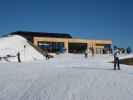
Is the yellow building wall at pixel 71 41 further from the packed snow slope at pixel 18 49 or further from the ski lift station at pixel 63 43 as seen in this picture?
the packed snow slope at pixel 18 49

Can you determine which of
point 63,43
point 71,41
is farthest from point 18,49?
point 71,41

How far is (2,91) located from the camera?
12672mm

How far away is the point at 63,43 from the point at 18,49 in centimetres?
3593

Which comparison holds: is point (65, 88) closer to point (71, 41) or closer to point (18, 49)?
point (18, 49)

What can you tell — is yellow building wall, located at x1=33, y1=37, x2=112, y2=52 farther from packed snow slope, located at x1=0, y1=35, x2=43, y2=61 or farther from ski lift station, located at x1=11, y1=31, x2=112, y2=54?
packed snow slope, located at x1=0, y1=35, x2=43, y2=61

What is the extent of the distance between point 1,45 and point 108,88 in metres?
35.6

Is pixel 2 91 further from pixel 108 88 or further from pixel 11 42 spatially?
pixel 11 42

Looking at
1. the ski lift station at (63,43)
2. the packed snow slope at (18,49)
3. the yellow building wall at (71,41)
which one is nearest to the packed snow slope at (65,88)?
the packed snow slope at (18,49)

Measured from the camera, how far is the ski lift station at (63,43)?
3063 inches

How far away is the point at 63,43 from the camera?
266ft

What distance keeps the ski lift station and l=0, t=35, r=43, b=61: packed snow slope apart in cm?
2566

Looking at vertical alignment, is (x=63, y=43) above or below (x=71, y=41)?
below

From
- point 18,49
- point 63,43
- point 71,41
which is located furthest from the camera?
point 71,41

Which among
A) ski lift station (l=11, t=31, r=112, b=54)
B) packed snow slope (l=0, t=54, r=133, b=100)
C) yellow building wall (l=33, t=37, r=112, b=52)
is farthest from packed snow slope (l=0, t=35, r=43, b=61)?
packed snow slope (l=0, t=54, r=133, b=100)
